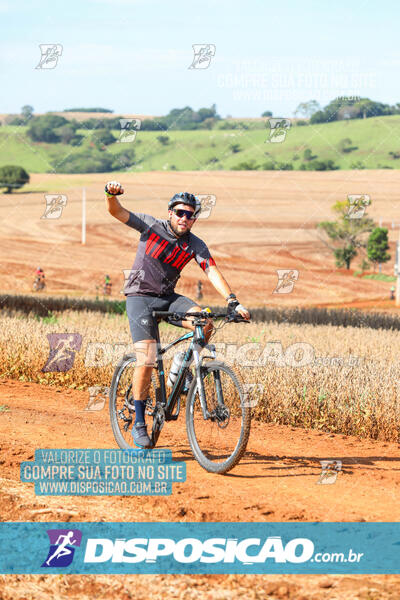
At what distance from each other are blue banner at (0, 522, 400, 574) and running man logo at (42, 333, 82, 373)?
628 cm

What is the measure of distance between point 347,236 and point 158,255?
177 feet

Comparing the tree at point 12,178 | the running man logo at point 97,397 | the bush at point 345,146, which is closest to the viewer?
the running man logo at point 97,397

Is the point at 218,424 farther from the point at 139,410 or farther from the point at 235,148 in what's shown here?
the point at 235,148

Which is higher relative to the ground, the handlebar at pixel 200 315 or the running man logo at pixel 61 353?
the handlebar at pixel 200 315

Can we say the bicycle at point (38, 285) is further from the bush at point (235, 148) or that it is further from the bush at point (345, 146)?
the bush at point (235, 148)

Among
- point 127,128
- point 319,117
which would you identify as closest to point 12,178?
point 319,117

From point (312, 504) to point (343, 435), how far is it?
9.50ft

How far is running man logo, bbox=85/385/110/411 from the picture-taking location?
10281 millimetres

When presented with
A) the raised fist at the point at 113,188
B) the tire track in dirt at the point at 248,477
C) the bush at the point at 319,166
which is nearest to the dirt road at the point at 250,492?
the tire track in dirt at the point at 248,477

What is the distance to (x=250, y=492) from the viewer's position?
639 cm

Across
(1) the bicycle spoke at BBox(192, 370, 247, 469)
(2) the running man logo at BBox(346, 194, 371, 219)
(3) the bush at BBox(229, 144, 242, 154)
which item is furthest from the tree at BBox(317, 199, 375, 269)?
(3) the bush at BBox(229, 144, 242, 154)

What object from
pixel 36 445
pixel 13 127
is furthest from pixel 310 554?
pixel 13 127

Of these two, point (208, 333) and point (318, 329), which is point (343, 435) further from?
point (318, 329)

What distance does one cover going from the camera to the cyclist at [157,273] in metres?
6.85
